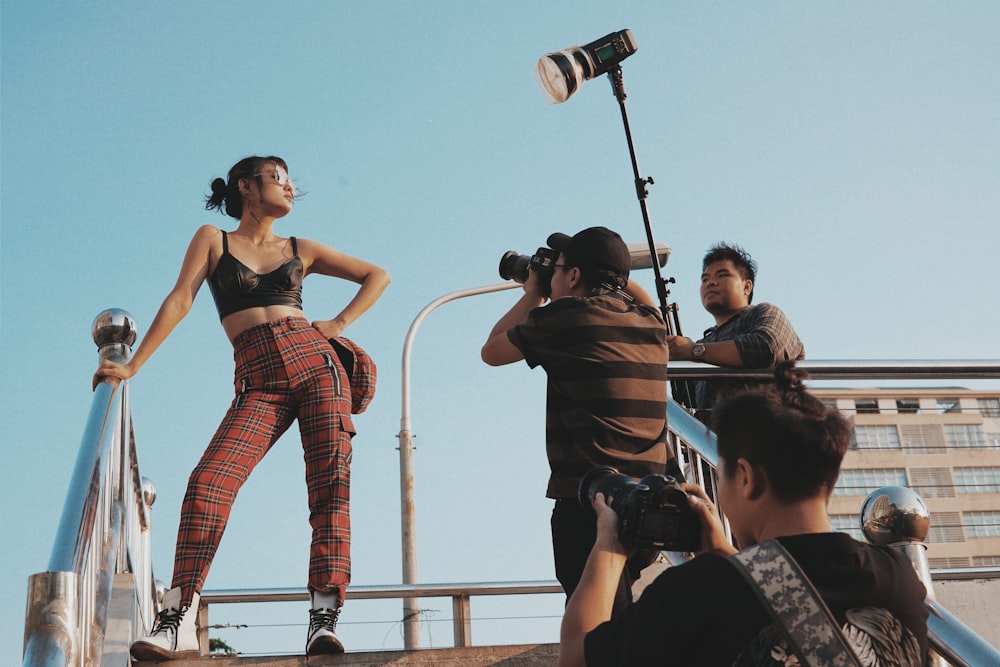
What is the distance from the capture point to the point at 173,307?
429 cm

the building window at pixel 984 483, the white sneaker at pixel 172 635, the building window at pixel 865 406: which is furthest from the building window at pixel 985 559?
the white sneaker at pixel 172 635

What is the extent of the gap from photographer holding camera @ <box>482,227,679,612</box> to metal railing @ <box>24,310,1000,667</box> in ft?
1.58

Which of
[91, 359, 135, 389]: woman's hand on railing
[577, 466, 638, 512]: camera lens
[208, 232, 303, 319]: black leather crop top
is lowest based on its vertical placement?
[577, 466, 638, 512]: camera lens

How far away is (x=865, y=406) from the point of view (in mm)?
5402

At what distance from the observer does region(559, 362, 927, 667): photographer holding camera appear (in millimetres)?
1725

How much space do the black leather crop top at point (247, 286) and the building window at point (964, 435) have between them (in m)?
3.25

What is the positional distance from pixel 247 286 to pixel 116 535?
1053mm

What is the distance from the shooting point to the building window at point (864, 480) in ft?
16.4

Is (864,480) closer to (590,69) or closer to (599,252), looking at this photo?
(590,69)

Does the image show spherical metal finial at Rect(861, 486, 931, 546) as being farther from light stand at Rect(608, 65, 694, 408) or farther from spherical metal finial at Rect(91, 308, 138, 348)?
spherical metal finial at Rect(91, 308, 138, 348)

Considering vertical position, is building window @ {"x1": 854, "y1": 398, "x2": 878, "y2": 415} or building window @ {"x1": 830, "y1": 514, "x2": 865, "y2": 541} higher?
building window @ {"x1": 854, "y1": 398, "x2": 878, "y2": 415}

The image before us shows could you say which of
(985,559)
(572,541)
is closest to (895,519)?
(572,541)

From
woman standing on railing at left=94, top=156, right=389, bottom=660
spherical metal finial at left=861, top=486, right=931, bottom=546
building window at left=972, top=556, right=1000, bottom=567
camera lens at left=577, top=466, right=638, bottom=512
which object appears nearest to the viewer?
camera lens at left=577, top=466, right=638, bottom=512

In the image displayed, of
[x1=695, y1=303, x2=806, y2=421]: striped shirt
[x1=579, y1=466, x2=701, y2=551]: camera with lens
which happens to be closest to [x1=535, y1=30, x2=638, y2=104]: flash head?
[x1=695, y1=303, x2=806, y2=421]: striped shirt
